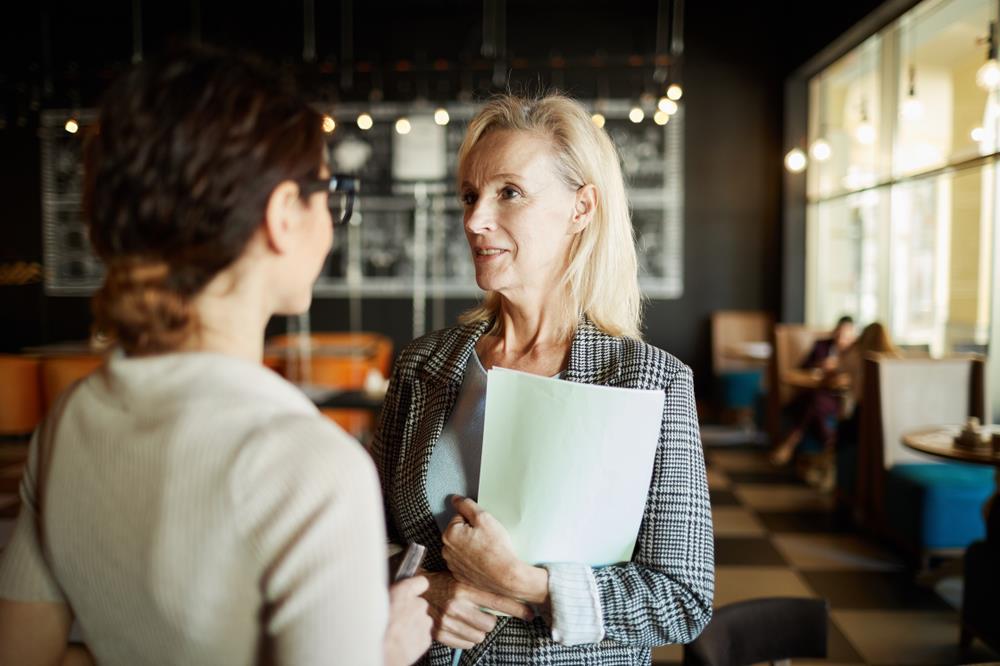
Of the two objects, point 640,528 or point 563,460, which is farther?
point 640,528

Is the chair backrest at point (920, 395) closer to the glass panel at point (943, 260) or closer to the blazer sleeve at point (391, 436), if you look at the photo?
the glass panel at point (943, 260)

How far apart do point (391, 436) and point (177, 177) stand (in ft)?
2.66

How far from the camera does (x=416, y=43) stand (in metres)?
8.12

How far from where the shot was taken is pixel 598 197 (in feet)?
4.57

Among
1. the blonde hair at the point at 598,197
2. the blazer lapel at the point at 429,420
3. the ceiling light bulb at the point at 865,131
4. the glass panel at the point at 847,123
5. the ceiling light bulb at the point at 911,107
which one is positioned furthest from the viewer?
the glass panel at the point at 847,123

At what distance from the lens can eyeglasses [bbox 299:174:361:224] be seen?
0.77 metres

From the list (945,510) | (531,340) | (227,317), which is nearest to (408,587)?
(227,317)

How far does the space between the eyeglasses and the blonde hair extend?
22.5 inches

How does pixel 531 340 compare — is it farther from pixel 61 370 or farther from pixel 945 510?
pixel 61 370

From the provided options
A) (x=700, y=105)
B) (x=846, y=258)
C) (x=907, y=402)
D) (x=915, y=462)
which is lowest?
(x=915, y=462)

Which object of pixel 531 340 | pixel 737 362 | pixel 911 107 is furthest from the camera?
pixel 737 362

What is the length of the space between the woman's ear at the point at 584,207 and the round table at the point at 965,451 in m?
2.88

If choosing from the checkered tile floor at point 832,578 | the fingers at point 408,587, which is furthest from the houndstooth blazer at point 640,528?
the checkered tile floor at point 832,578

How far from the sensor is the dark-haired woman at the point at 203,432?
64 centimetres
